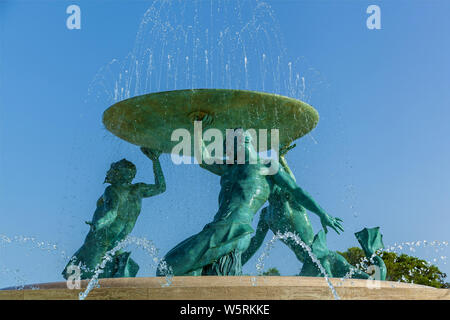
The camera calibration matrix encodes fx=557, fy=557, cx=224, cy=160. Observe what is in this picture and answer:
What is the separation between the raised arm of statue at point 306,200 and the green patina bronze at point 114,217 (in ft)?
7.77

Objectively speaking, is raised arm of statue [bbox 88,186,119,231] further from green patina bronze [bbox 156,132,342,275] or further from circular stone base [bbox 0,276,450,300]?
circular stone base [bbox 0,276,450,300]

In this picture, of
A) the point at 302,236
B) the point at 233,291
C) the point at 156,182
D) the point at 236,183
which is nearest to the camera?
the point at 233,291

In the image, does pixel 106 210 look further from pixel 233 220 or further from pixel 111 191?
pixel 233 220

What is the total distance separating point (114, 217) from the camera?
8.94 meters

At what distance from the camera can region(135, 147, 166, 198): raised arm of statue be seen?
938 centimetres

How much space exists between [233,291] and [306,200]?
2.96 metres

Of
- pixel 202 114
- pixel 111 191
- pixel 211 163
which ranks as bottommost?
pixel 111 191

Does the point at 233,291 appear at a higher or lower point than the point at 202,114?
lower

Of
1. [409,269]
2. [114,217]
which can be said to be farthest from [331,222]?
[409,269]

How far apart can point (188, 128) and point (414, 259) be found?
28.6 metres

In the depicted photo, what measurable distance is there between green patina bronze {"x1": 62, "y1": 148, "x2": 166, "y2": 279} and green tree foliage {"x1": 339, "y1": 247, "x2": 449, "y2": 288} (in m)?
24.8

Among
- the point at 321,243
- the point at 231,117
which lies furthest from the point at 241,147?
the point at 321,243

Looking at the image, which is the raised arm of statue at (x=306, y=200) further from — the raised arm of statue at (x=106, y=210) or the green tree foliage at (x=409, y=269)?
the green tree foliage at (x=409, y=269)
